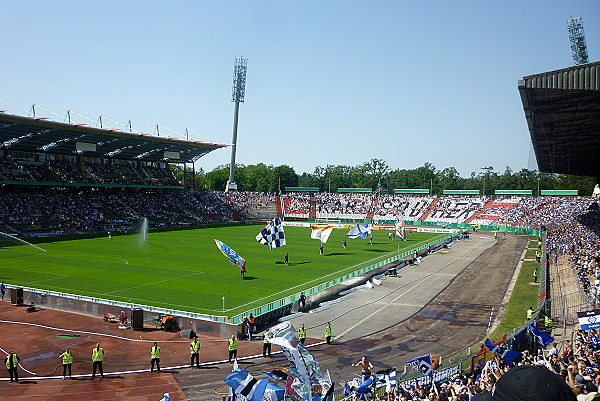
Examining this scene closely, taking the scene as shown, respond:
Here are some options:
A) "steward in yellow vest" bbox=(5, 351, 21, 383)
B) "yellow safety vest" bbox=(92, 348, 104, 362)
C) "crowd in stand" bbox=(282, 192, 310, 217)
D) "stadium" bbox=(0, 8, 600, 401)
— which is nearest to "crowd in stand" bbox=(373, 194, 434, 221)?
"crowd in stand" bbox=(282, 192, 310, 217)

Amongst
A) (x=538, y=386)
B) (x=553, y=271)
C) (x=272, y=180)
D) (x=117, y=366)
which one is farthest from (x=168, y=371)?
(x=272, y=180)

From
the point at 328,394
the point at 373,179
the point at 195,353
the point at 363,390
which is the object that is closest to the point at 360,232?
the point at 195,353

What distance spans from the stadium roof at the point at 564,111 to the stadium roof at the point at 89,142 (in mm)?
51662

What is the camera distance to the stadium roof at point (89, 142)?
56062mm

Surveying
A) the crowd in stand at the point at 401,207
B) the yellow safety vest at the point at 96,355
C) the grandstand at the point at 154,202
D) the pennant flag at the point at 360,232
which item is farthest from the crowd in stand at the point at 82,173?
the yellow safety vest at the point at 96,355

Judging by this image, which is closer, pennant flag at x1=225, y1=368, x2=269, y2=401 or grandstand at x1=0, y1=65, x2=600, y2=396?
pennant flag at x1=225, y1=368, x2=269, y2=401

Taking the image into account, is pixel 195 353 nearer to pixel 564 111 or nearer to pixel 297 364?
pixel 297 364

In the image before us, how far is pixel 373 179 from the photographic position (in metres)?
176

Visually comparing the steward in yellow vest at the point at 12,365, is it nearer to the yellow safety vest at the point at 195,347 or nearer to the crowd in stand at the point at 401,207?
the yellow safety vest at the point at 195,347

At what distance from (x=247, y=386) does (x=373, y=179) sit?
171285 mm

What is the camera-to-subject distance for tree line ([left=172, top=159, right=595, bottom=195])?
151513mm

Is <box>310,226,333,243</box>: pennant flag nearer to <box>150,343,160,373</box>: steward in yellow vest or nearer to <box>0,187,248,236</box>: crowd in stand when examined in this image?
<box>150,343,160,373</box>: steward in yellow vest

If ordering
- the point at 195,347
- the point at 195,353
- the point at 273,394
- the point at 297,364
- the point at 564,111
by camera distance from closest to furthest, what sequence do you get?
the point at 297,364 < the point at 273,394 < the point at 195,347 < the point at 195,353 < the point at 564,111

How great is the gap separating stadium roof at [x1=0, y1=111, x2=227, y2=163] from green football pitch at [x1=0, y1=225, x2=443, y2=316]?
14199 mm
